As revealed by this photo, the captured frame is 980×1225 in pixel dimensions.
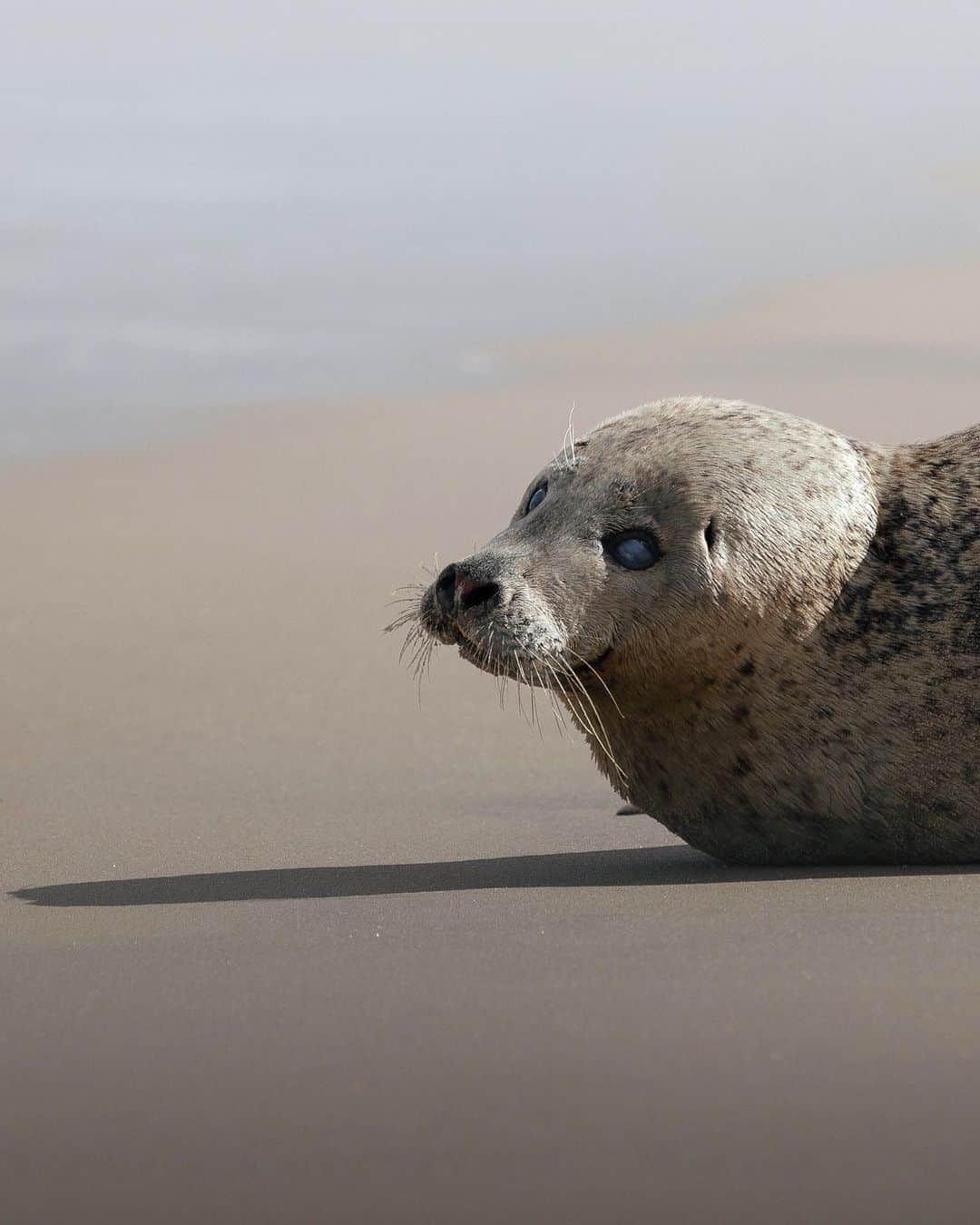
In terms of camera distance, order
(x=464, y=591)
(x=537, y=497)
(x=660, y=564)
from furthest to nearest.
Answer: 1. (x=537, y=497)
2. (x=660, y=564)
3. (x=464, y=591)

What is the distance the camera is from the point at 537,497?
5.16m

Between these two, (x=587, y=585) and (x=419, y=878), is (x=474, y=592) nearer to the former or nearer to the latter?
(x=587, y=585)

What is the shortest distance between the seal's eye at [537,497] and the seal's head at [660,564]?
8 centimetres

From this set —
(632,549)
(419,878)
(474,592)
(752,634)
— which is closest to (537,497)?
(632,549)

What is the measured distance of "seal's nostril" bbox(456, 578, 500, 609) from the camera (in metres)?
4.65

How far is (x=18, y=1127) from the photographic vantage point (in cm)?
261

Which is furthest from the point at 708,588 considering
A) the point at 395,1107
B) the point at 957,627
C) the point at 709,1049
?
the point at 395,1107

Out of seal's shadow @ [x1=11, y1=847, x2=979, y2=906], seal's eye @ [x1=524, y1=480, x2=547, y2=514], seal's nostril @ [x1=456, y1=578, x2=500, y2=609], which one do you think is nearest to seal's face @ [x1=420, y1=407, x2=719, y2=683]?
seal's nostril @ [x1=456, y1=578, x2=500, y2=609]

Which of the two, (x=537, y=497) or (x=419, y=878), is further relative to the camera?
(x=537, y=497)

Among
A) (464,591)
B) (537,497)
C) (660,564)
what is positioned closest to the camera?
(464,591)

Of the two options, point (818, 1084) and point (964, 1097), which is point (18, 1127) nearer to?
point (818, 1084)

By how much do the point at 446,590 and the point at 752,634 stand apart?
0.88 meters

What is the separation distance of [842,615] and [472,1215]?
2.97 meters

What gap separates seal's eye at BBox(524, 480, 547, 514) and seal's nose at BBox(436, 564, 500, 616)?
53 cm
